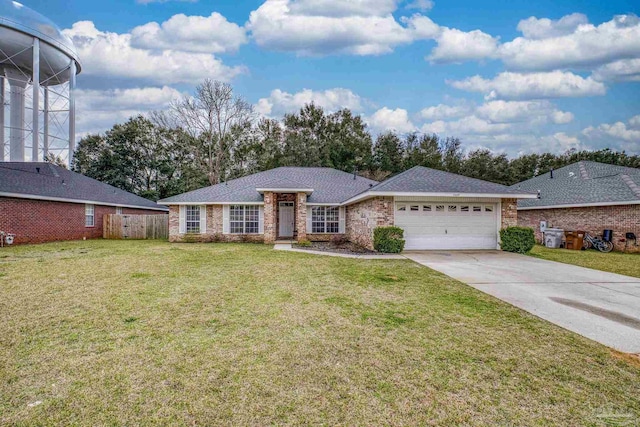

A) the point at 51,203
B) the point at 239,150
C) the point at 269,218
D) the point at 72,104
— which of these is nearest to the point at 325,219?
the point at 269,218

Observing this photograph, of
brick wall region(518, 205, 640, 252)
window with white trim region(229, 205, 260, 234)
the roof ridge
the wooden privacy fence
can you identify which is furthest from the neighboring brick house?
the roof ridge

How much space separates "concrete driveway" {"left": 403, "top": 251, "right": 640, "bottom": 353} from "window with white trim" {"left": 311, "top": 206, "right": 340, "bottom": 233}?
302 inches

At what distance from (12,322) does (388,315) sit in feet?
17.9

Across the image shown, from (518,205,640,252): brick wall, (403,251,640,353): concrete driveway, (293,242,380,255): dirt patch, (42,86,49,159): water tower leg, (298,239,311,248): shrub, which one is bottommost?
(403,251,640,353): concrete driveway

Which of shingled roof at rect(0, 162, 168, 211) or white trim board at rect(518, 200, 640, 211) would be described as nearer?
white trim board at rect(518, 200, 640, 211)

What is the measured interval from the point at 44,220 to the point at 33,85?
1039cm

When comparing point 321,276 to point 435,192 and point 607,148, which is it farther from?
point 607,148

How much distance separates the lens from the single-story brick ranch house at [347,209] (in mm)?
13117

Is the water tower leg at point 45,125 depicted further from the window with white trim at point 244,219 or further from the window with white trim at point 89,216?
the window with white trim at point 244,219

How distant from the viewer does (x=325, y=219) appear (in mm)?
18062

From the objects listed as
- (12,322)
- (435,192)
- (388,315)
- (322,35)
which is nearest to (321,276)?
(388,315)

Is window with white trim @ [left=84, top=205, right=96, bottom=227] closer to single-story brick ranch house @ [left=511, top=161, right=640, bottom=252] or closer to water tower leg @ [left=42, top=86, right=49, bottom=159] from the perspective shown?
water tower leg @ [left=42, top=86, right=49, bottom=159]

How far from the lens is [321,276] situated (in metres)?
7.96

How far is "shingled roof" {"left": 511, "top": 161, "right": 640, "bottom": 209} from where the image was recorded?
48.7 ft
